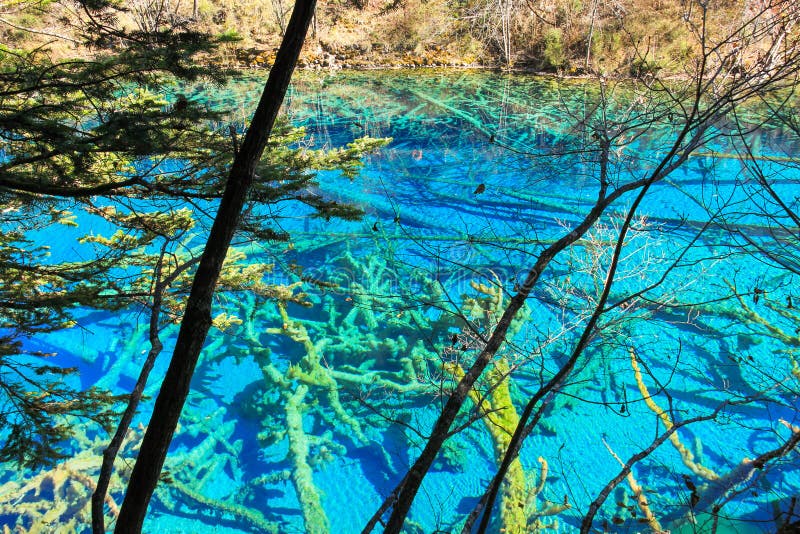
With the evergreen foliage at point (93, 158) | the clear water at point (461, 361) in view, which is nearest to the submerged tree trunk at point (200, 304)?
the evergreen foliage at point (93, 158)

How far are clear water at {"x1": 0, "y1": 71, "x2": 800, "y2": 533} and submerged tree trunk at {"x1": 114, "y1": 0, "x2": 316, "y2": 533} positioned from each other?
139 centimetres

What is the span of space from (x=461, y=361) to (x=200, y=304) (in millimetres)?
4320

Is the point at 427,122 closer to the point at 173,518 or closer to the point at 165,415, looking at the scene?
the point at 173,518

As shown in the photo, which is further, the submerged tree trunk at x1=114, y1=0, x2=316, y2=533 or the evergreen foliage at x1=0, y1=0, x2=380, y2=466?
the evergreen foliage at x1=0, y1=0, x2=380, y2=466

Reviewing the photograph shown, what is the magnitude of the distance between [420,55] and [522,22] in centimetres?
389

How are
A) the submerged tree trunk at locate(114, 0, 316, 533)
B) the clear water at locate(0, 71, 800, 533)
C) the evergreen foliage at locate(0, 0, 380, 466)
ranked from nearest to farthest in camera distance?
the submerged tree trunk at locate(114, 0, 316, 533) → the evergreen foliage at locate(0, 0, 380, 466) → the clear water at locate(0, 71, 800, 533)

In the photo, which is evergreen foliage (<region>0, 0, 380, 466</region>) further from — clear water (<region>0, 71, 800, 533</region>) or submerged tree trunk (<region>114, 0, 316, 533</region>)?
clear water (<region>0, 71, 800, 533</region>)

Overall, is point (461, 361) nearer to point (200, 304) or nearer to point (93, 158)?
point (93, 158)

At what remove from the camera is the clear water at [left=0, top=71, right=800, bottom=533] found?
489cm

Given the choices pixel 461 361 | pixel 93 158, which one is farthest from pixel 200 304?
pixel 461 361

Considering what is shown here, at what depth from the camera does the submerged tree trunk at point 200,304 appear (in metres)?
1.93

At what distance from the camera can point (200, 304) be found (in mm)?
1963

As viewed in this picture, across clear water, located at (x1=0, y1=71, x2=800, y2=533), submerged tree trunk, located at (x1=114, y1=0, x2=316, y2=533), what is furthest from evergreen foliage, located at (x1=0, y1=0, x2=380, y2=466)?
clear water, located at (x1=0, y1=71, x2=800, y2=533)

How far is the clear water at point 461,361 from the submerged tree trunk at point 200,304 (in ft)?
4.58
